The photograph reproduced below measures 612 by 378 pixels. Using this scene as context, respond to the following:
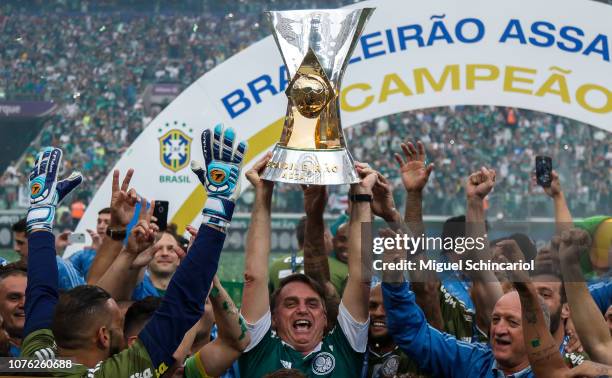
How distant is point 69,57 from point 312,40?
20.8 m

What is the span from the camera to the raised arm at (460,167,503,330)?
3.67 meters

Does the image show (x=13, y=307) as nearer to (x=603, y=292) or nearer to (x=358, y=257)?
(x=358, y=257)

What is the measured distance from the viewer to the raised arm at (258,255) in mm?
3650

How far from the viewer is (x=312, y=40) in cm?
393

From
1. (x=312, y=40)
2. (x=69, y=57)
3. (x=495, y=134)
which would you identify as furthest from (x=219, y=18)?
(x=312, y=40)

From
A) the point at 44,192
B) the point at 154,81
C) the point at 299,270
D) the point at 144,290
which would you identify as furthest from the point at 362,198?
the point at 154,81

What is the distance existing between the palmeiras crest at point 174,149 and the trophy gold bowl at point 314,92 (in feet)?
10.8

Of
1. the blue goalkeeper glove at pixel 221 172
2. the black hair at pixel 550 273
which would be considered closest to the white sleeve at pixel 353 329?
the black hair at pixel 550 273

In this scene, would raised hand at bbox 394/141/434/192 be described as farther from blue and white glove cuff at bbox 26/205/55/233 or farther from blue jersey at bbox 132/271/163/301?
blue jersey at bbox 132/271/163/301

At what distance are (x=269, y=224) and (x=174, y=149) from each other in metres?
3.60

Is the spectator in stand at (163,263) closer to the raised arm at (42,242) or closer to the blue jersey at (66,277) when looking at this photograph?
the blue jersey at (66,277)

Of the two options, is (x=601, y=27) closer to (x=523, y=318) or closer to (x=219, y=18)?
(x=523, y=318)

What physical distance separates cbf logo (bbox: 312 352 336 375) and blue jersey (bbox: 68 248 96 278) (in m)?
3.12

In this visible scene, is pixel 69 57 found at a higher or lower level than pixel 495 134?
higher
